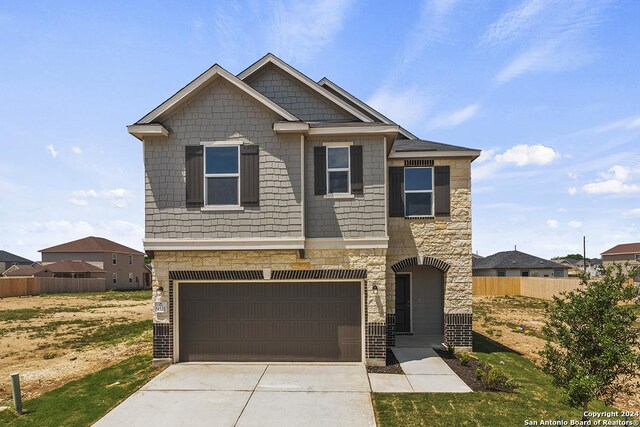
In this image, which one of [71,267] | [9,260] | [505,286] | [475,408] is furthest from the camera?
[9,260]

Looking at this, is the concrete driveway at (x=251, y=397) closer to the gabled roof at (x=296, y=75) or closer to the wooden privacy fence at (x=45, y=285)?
the gabled roof at (x=296, y=75)

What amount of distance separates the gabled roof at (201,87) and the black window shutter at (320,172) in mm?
1258

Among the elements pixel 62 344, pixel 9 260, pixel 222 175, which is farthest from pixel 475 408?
pixel 9 260

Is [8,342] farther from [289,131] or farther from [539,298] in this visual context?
[539,298]

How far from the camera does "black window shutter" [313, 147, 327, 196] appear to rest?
11977 millimetres

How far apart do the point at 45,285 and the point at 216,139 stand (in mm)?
42755

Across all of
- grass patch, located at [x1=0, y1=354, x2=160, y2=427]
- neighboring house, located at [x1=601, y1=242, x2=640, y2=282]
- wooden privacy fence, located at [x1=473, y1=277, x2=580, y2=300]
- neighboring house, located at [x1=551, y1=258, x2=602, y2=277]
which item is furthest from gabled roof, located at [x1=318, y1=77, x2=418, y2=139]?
neighboring house, located at [x1=601, y1=242, x2=640, y2=282]

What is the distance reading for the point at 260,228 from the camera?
37.8ft

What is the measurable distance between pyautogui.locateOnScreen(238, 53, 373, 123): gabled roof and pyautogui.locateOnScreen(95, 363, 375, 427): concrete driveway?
292 inches

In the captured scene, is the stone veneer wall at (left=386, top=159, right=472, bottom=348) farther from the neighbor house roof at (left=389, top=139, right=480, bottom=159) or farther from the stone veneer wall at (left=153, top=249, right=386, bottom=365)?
the stone veneer wall at (left=153, top=249, right=386, bottom=365)

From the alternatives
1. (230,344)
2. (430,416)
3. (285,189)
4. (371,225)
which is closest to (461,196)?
(371,225)

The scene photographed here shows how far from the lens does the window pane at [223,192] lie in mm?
11680

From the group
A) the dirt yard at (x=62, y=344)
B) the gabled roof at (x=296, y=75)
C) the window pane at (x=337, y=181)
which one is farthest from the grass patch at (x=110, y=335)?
the gabled roof at (x=296, y=75)

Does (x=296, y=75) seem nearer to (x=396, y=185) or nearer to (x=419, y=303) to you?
(x=396, y=185)
